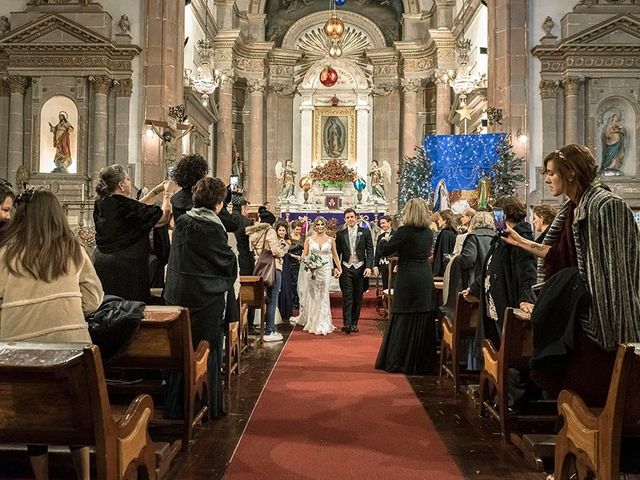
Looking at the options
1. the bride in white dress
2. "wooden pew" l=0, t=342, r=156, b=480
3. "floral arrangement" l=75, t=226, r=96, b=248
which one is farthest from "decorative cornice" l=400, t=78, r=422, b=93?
"wooden pew" l=0, t=342, r=156, b=480

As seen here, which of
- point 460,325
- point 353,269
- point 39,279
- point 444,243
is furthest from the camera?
point 353,269

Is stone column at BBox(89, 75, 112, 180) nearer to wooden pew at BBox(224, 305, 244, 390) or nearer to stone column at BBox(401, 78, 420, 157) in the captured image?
wooden pew at BBox(224, 305, 244, 390)

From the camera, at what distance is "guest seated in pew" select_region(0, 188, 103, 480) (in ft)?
10.2

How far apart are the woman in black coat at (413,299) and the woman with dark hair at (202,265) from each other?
2.56m

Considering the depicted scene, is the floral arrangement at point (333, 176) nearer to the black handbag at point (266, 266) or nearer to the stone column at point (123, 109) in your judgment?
the stone column at point (123, 109)

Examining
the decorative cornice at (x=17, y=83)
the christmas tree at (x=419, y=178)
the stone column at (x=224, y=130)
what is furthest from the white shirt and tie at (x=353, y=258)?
the stone column at (x=224, y=130)

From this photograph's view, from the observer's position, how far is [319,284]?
10.7 metres

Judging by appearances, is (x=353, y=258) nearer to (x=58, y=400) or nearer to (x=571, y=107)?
(x=571, y=107)

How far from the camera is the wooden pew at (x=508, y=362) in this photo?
4551mm

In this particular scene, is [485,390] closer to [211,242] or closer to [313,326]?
[211,242]

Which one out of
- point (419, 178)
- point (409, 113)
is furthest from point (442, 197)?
point (409, 113)

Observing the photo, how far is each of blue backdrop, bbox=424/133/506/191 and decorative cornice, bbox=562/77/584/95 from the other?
131 inches

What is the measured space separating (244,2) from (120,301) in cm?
2472

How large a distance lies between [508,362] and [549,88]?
42.5 feet
